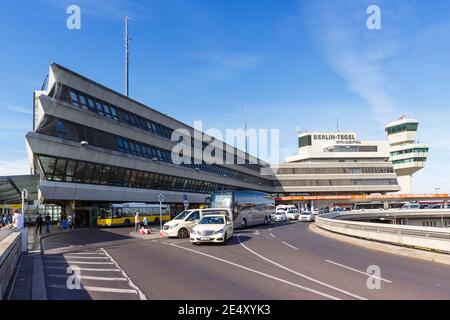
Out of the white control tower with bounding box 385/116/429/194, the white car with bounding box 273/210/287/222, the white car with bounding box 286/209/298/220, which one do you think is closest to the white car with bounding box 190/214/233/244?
the white car with bounding box 273/210/287/222

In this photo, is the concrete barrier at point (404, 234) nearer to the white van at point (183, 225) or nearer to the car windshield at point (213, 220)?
the car windshield at point (213, 220)

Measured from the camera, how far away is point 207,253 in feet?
56.0

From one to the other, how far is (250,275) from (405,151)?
12373 cm

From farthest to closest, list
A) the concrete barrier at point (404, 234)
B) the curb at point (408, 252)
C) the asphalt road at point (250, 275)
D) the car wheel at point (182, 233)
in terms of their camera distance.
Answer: the car wheel at point (182, 233)
the concrete barrier at point (404, 234)
the curb at point (408, 252)
the asphalt road at point (250, 275)

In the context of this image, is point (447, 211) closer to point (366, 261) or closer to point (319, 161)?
point (366, 261)

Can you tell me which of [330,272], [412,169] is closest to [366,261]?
[330,272]

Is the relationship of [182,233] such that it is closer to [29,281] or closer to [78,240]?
[78,240]

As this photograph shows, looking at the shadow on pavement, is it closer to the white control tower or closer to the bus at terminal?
the bus at terminal

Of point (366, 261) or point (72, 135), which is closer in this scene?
point (366, 261)

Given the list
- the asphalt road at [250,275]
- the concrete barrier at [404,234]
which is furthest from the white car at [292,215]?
the asphalt road at [250,275]

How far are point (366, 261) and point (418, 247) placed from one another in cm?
521

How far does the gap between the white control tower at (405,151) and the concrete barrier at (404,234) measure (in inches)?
4124

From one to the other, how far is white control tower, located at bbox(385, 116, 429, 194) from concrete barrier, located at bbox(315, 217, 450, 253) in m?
105

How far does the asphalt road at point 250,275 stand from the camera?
8.87m
